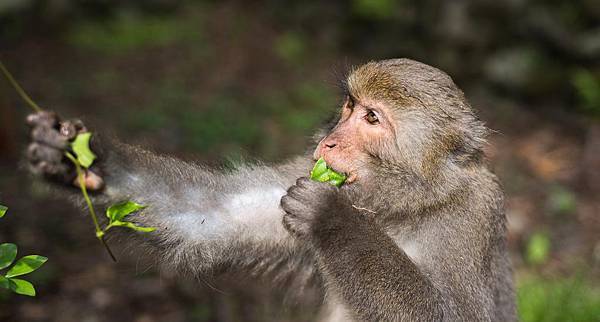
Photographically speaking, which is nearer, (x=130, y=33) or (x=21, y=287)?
(x=21, y=287)

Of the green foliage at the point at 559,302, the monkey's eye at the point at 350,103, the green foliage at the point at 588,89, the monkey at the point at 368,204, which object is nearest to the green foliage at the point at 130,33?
the green foliage at the point at 588,89

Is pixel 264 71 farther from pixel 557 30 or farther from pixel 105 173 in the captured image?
pixel 105 173

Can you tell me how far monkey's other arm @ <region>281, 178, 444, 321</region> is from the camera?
3.05 metres

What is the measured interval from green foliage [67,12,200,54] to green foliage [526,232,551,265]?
5929 mm

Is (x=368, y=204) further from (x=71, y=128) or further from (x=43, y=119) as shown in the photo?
(x=43, y=119)

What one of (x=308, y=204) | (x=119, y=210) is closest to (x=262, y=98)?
(x=308, y=204)

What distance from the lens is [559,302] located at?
5191 millimetres

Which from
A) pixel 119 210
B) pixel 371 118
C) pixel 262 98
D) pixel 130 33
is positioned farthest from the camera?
pixel 130 33

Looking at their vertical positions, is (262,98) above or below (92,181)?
below

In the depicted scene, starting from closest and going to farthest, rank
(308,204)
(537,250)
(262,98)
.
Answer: (308,204) < (537,250) < (262,98)

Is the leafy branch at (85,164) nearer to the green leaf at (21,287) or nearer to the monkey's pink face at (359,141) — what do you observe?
the green leaf at (21,287)

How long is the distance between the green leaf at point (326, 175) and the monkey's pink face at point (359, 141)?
21 millimetres

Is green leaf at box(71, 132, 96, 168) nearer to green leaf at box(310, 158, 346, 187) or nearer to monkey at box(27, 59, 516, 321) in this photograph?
monkey at box(27, 59, 516, 321)

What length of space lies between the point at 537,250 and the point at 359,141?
346 cm
